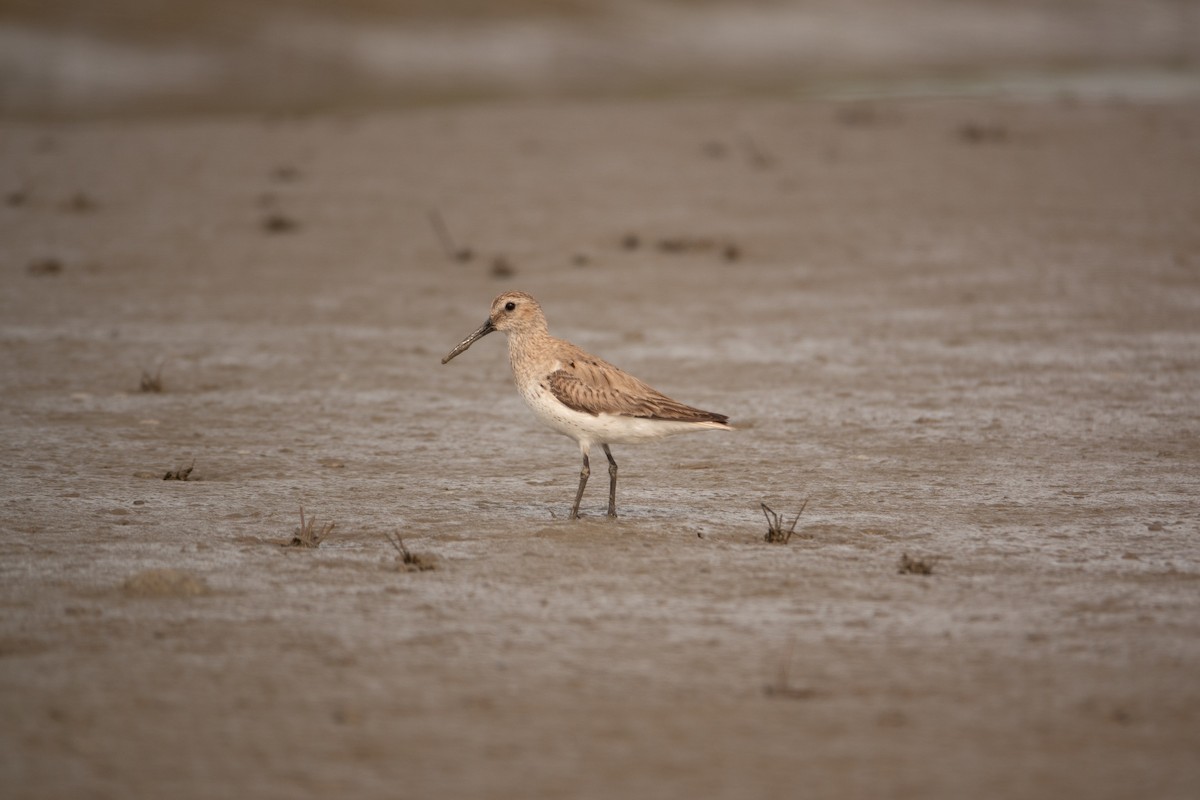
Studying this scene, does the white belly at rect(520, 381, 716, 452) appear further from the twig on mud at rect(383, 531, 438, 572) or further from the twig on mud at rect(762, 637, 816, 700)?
the twig on mud at rect(762, 637, 816, 700)

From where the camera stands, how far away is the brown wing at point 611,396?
840 cm

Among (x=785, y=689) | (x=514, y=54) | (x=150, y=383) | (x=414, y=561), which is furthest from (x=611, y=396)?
(x=514, y=54)

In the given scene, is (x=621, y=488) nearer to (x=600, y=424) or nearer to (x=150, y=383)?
(x=600, y=424)

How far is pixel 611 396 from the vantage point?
8.43m

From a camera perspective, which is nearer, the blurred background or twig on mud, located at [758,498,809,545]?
twig on mud, located at [758,498,809,545]

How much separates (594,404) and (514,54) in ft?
92.6

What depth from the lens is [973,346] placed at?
497 inches

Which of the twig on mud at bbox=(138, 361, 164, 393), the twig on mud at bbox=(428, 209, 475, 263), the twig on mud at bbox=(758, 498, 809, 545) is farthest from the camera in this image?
the twig on mud at bbox=(428, 209, 475, 263)

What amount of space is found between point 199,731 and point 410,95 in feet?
83.8

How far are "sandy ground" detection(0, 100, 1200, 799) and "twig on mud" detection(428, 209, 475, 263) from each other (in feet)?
0.64

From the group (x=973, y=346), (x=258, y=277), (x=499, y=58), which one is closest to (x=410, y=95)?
(x=499, y=58)

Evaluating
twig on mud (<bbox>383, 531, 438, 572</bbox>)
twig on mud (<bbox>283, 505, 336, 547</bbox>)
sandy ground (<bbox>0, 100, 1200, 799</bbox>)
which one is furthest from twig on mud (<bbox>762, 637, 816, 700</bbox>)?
twig on mud (<bbox>283, 505, 336, 547</bbox>)

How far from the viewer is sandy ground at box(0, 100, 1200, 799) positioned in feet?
18.4

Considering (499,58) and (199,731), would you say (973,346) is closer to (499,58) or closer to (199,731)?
(199,731)
